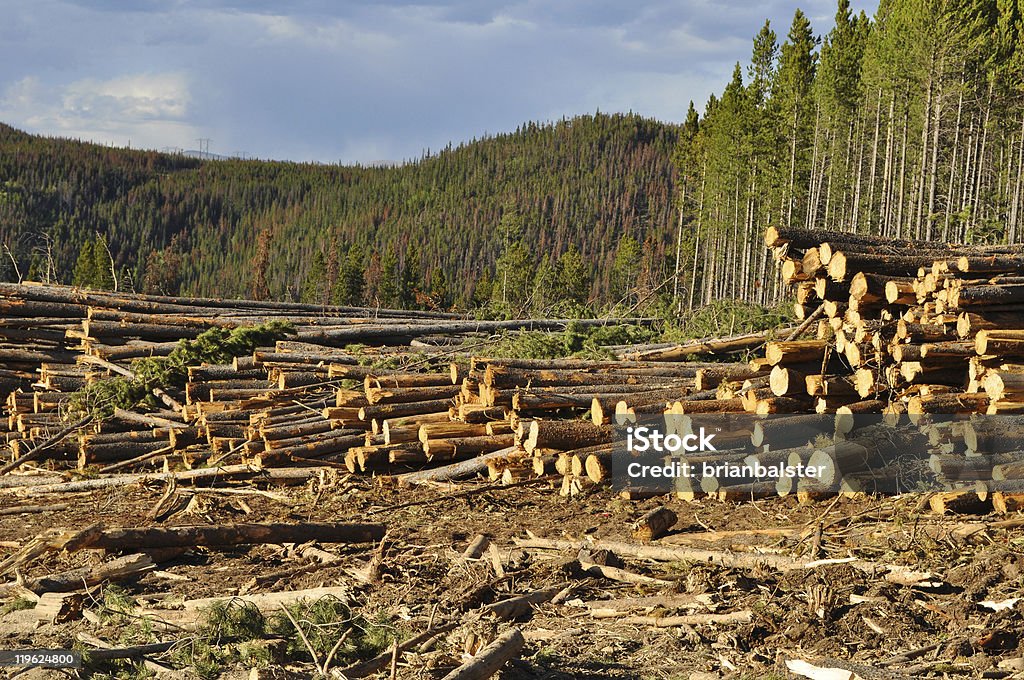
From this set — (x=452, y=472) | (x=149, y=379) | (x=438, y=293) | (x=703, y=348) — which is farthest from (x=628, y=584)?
(x=438, y=293)

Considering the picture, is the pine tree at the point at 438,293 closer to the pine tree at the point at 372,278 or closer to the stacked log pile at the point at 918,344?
the pine tree at the point at 372,278

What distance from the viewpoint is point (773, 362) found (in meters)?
7.91

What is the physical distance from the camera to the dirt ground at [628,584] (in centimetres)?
434

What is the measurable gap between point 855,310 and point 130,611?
6453 millimetres

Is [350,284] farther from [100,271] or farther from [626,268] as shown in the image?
[626,268]

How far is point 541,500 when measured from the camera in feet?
26.8

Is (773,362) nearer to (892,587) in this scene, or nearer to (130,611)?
(892,587)

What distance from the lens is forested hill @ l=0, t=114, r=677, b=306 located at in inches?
4870

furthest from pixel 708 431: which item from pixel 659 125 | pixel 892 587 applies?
pixel 659 125

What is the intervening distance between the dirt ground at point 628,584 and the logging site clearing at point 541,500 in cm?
2

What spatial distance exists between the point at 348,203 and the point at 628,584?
14722cm

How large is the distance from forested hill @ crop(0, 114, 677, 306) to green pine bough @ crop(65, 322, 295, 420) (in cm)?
9421

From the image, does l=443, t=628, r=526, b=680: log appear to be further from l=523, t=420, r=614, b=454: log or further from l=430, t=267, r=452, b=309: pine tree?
l=430, t=267, r=452, b=309: pine tree

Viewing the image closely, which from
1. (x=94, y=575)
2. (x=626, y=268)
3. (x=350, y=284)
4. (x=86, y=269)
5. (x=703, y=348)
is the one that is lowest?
(x=94, y=575)
